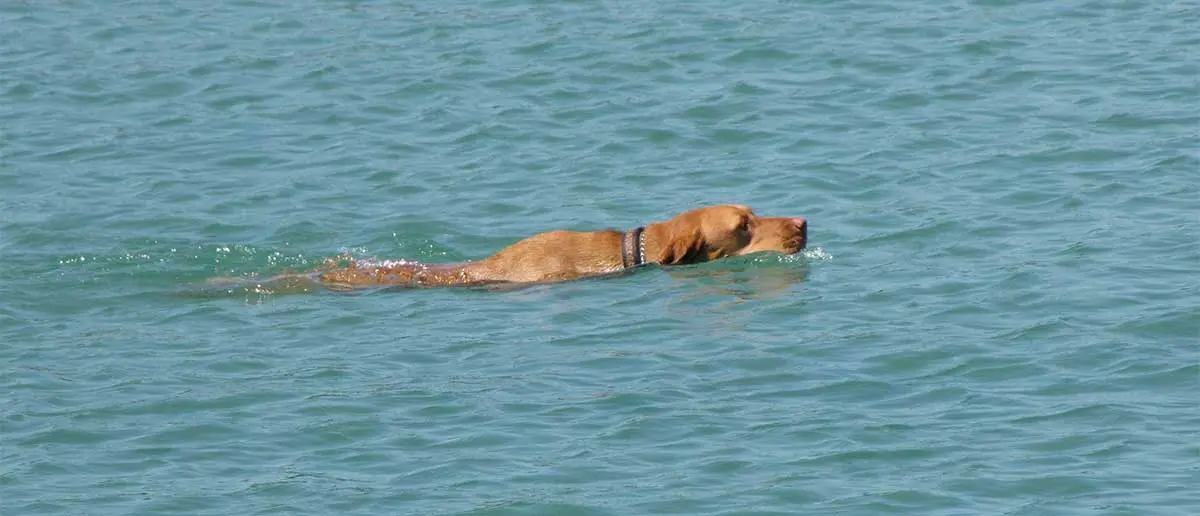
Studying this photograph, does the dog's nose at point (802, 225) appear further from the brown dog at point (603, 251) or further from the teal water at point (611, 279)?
the teal water at point (611, 279)

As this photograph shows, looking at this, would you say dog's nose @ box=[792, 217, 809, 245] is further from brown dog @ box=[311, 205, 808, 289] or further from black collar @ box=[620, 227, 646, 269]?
black collar @ box=[620, 227, 646, 269]

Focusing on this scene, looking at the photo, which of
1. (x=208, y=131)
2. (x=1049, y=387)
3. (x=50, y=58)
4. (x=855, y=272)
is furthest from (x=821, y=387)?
(x=50, y=58)

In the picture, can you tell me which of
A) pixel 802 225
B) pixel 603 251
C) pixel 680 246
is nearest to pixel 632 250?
pixel 603 251

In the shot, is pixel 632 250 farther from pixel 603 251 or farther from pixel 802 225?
pixel 802 225

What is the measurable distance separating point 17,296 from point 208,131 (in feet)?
15.3

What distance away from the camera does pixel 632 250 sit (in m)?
13.2

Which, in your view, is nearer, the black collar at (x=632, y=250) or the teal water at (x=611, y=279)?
the teal water at (x=611, y=279)

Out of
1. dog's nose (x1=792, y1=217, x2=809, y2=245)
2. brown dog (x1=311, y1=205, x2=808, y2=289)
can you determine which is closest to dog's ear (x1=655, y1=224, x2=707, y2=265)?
brown dog (x1=311, y1=205, x2=808, y2=289)

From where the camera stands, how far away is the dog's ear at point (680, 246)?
13.1 m

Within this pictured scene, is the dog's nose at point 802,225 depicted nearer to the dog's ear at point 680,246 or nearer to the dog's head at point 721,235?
the dog's head at point 721,235

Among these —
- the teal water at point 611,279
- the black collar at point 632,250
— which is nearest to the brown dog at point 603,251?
the black collar at point 632,250

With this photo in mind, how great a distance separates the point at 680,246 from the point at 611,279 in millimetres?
497

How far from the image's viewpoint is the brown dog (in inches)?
515

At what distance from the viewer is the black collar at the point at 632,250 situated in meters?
13.2
